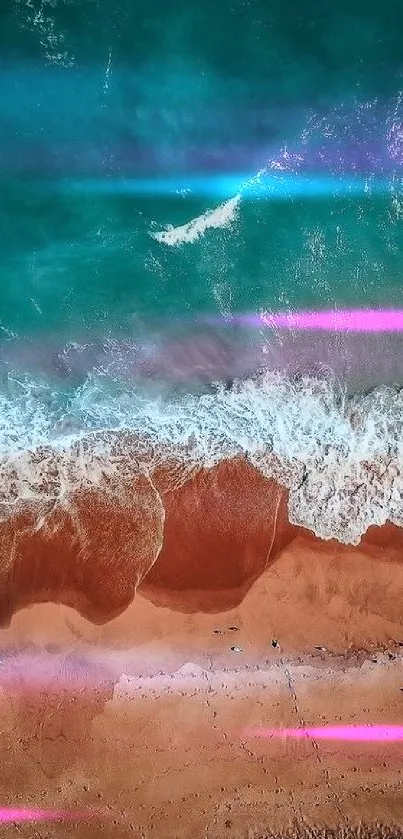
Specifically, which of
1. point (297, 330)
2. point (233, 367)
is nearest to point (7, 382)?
point (233, 367)

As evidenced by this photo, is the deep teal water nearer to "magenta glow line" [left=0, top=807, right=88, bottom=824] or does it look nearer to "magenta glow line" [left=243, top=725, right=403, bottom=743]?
"magenta glow line" [left=243, top=725, right=403, bottom=743]

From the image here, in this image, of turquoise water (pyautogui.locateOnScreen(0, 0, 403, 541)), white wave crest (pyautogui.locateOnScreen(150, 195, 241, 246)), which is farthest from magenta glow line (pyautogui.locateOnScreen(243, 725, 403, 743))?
→ white wave crest (pyautogui.locateOnScreen(150, 195, 241, 246))

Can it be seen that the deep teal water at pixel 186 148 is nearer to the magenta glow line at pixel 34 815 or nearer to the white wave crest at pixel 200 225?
the white wave crest at pixel 200 225

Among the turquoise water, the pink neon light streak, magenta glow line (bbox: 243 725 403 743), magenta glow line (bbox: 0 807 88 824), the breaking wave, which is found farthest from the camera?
the pink neon light streak

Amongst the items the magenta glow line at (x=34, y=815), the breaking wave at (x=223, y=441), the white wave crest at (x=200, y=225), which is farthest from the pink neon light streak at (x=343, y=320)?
the magenta glow line at (x=34, y=815)

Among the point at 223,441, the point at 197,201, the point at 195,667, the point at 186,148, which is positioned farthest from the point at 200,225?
the point at 195,667

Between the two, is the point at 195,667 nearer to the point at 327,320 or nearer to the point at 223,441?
the point at 223,441

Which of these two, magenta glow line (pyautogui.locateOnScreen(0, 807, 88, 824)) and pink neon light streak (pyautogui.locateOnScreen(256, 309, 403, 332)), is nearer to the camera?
magenta glow line (pyautogui.locateOnScreen(0, 807, 88, 824))

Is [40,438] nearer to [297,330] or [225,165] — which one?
[297,330]
